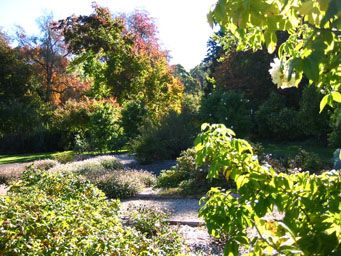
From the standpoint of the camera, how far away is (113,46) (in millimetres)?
23703

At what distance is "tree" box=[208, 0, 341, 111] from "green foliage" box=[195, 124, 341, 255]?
41 cm

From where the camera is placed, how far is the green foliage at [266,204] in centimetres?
170

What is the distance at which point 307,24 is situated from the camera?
157 cm

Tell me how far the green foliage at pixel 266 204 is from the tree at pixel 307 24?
0.41m

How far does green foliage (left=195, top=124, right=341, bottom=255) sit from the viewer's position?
→ 5.58 ft

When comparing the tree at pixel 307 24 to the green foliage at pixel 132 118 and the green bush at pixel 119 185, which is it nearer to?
the green bush at pixel 119 185

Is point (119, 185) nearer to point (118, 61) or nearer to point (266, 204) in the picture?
point (266, 204)

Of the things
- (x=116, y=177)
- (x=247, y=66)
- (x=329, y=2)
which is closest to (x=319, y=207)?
(x=329, y=2)

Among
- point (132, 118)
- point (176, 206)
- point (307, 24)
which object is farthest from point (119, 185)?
point (132, 118)

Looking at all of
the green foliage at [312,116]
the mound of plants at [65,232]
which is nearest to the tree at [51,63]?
the green foliage at [312,116]

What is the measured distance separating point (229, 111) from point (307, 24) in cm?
1655

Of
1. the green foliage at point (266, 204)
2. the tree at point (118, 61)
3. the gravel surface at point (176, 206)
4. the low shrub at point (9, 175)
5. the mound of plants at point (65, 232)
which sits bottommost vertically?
the gravel surface at point (176, 206)

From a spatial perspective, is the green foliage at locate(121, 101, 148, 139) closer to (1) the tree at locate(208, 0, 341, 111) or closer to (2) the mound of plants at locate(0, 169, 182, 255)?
(2) the mound of plants at locate(0, 169, 182, 255)

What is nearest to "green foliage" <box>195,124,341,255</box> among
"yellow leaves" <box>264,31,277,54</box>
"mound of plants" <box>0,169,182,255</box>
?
"yellow leaves" <box>264,31,277,54</box>
